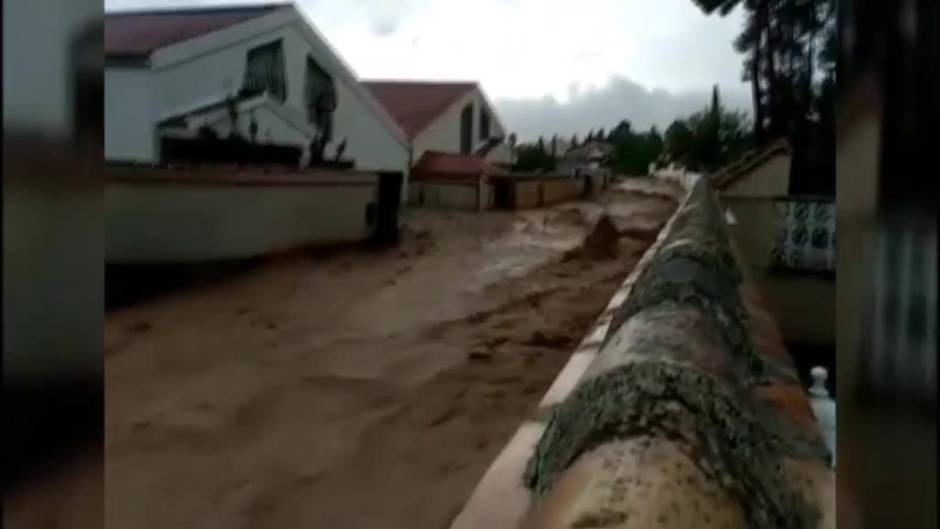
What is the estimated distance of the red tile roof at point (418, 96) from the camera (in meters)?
2.65

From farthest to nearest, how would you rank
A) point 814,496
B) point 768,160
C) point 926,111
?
point 768,160 → point 814,496 → point 926,111

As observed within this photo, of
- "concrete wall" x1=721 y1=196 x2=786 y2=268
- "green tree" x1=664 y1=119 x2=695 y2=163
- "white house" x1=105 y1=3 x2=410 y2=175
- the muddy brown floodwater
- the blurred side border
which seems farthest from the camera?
"green tree" x1=664 y1=119 x2=695 y2=163

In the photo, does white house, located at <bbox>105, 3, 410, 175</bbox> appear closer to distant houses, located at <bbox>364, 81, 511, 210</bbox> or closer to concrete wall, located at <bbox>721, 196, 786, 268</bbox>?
distant houses, located at <bbox>364, 81, 511, 210</bbox>

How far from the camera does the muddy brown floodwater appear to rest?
1.97m

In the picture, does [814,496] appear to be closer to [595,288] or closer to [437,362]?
[437,362]

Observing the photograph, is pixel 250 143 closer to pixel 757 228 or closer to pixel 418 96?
pixel 418 96

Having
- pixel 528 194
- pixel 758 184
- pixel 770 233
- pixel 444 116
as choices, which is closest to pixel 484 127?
pixel 444 116

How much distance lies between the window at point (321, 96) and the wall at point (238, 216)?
0.36 metres

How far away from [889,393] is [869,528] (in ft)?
0.12

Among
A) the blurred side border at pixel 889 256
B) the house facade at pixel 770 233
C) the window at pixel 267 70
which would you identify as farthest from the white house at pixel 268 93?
the blurred side border at pixel 889 256

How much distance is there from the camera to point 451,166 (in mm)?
4727

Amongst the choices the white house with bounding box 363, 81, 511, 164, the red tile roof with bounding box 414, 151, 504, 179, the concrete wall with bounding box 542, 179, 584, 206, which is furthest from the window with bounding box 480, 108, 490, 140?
the concrete wall with bounding box 542, 179, 584, 206

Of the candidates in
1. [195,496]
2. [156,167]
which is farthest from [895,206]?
[156,167]

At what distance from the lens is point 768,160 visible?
3.26m
